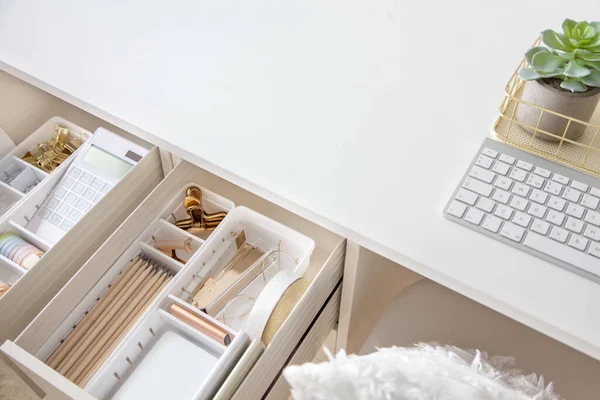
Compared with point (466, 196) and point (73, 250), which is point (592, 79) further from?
point (73, 250)

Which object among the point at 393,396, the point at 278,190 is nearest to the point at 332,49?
the point at 278,190

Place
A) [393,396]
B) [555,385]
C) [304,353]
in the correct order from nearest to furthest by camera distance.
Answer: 1. [393,396]
2. [555,385]
3. [304,353]

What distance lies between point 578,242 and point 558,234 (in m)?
0.02

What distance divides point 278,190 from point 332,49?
0.30 metres

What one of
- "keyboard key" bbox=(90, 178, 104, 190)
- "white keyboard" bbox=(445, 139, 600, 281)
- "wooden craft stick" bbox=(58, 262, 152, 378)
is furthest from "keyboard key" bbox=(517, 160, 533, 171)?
"keyboard key" bbox=(90, 178, 104, 190)

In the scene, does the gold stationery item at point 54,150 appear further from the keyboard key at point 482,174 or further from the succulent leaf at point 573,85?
the succulent leaf at point 573,85

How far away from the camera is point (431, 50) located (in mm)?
954

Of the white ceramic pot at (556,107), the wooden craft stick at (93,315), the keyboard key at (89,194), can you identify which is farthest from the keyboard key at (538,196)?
the keyboard key at (89,194)

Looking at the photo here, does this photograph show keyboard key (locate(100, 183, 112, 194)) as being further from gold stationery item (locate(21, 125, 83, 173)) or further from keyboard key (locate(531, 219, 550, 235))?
keyboard key (locate(531, 219, 550, 235))

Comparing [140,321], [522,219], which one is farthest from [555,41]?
[140,321]

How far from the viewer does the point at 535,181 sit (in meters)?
0.77

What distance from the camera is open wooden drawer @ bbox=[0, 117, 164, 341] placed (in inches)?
33.8

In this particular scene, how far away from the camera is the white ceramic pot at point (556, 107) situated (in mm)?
765

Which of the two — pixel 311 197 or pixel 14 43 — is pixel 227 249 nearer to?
pixel 311 197
